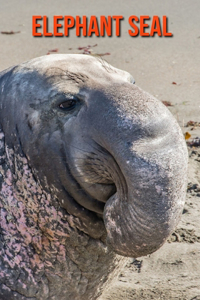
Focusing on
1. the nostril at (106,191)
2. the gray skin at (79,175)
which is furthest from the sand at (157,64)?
the nostril at (106,191)

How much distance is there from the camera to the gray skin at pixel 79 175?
2100mm

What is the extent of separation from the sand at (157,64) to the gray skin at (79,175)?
843 mm

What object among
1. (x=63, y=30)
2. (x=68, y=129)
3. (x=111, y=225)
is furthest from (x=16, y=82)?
(x=63, y=30)

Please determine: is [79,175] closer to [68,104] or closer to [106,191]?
[106,191]

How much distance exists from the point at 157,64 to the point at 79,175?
16.8 feet

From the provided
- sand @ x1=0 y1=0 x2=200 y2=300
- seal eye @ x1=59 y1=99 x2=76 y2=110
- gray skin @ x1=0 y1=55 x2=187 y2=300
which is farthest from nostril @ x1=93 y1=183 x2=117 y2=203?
sand @ x1=0 y1=0 x2=200 y2=300

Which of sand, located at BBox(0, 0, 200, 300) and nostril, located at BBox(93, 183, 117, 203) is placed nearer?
nostril, located at BBox(93, 183, 117, 203)

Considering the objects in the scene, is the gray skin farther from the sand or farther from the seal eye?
the sand

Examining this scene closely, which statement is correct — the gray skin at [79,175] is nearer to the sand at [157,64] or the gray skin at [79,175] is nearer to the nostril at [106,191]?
the nostril at [106,191]

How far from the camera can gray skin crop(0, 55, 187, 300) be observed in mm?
2100

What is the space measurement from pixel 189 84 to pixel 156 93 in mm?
429

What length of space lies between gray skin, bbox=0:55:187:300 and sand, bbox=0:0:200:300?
0.84 m

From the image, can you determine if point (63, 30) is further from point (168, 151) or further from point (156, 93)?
point (168, 151)

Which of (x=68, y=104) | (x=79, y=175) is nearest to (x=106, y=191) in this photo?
(x=79, y=175)
